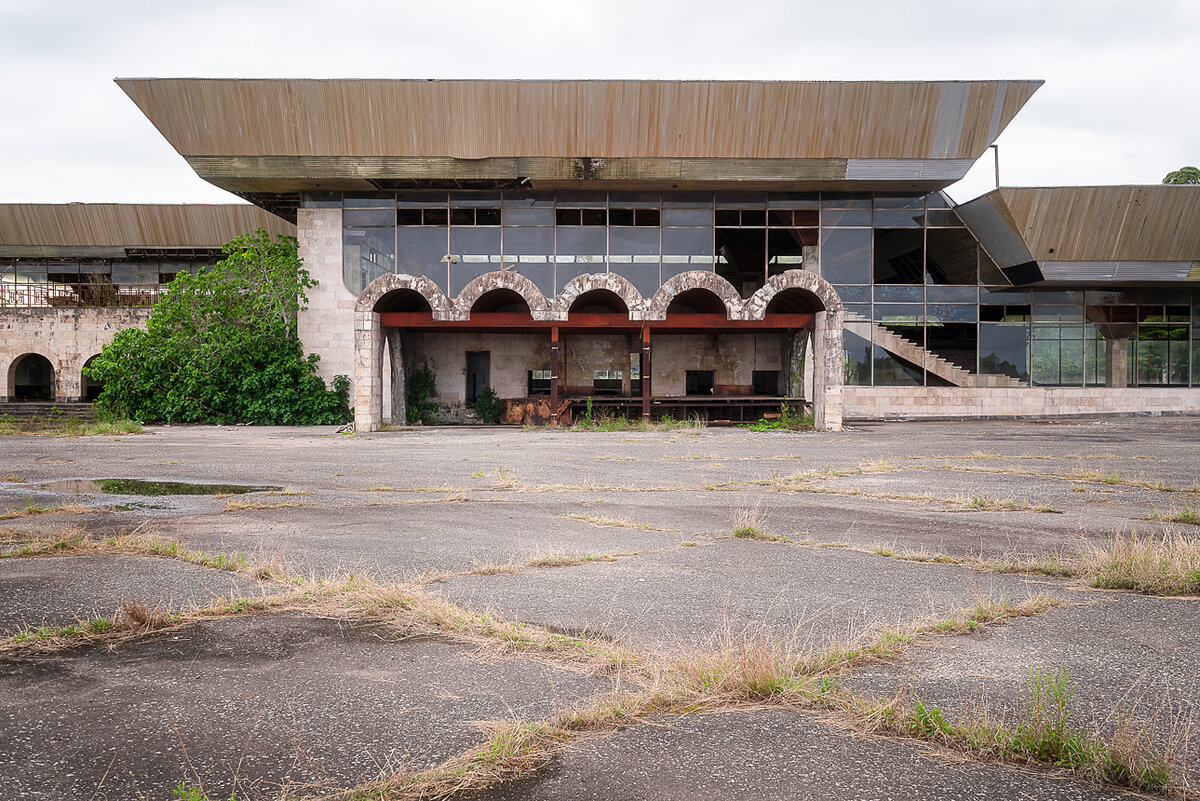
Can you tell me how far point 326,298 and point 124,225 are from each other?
16489 mm

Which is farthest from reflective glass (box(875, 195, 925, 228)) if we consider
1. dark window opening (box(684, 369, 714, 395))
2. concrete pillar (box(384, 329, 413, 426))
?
concrete pillar (box(384, 329, 413, 426))

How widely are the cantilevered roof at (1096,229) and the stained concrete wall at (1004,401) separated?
4.56 meters

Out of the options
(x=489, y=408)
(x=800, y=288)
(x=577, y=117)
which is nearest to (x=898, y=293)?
(x=800, y=288)

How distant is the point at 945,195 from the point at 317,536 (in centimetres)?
2804

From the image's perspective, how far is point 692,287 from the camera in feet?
72.5

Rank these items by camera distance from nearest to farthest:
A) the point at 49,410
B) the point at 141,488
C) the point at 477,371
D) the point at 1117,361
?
1. the point at 141,488
2. the point at 49,410
3. the point at 477,371
4. the point at 1117,361

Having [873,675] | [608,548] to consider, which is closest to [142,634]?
[608,548]

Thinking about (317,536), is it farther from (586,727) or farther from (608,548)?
(586,727)

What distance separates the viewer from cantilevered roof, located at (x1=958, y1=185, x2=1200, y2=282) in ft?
83.9

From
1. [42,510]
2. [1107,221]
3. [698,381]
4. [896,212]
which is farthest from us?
[698,381]

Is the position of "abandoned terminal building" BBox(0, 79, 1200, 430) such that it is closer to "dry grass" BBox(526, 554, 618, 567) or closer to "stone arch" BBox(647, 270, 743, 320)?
"stone arch" BBox(647, 270, 743, 320)

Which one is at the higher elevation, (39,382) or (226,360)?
(226,360)

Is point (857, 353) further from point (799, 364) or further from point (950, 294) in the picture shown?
point (950, 294)

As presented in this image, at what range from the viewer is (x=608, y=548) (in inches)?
254
